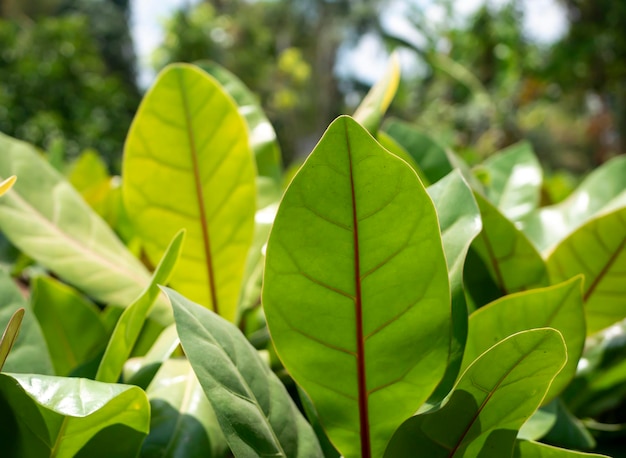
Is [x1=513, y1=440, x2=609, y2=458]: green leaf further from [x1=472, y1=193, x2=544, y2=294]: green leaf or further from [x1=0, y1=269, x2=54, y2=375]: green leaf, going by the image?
[x1=0, y1=269, x2=54, y2=375]: green leaf

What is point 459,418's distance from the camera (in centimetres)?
29

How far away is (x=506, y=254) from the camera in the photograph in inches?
16.7

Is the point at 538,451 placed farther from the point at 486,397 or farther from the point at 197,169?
the point at 197,169

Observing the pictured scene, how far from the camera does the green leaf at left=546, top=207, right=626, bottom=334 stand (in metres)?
0.42

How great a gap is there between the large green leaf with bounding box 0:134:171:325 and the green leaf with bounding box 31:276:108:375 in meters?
0.03

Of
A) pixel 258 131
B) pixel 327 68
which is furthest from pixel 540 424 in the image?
pixel 327 68

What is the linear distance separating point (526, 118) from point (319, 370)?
12984 mm

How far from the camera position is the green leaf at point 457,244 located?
33cm

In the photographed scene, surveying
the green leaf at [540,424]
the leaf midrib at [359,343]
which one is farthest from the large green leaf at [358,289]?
the green leaf at [540,424]

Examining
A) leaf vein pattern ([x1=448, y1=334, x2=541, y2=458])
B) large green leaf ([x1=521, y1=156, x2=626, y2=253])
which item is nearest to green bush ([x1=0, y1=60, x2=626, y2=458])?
leaf vein pattern ([x1=448, y1=334, x2=541, y2=458])

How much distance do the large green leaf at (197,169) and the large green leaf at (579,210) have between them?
0.95 ft

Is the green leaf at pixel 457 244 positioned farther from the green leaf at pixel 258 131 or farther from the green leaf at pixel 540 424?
the green leaf at pixel 258 131

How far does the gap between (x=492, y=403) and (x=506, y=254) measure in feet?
0.52

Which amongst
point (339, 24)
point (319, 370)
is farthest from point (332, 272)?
point (339, 24)
